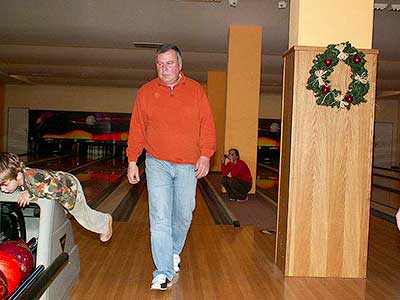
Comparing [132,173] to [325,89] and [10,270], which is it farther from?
[325,89]

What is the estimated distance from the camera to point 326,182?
12.8 feet

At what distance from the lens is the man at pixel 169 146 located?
11.3 ft

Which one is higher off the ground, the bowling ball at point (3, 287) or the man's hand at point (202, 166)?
the man's hand at point (202, 166)


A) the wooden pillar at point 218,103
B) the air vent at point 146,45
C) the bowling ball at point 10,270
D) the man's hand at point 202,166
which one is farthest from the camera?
the wooden pillar at point 218,103

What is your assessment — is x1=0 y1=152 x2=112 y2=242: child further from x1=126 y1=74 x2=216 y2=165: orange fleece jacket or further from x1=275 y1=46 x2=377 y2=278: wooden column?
x1=275 y1=46 x2=377 y2=278: wooden column

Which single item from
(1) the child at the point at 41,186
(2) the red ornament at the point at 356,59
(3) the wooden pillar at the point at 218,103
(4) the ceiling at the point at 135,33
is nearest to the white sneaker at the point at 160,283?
(1) the child at the point at 41,186

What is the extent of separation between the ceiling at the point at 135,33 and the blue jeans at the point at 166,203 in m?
4.66

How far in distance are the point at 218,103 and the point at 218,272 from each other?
11.3 meters

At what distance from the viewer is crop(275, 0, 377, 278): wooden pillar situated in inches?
153

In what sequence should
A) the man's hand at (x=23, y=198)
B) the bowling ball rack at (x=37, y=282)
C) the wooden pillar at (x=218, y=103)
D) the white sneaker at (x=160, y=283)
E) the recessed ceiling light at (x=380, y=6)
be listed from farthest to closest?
the wooden pillar at (x=218, y=103)
the recessed ceiling light at (x=380, y=6)
the white sneaker at (x=160, y=283)
the man's hand at (x=23, y=198)
the bowling ball rack at (x=37, y=282)

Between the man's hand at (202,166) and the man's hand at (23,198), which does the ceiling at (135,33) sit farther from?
the man's hand at (23,198)

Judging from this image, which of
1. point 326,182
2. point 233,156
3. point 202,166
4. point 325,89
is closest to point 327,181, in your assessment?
point 326,182

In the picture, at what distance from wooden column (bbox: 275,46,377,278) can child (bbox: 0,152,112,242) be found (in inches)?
57.5

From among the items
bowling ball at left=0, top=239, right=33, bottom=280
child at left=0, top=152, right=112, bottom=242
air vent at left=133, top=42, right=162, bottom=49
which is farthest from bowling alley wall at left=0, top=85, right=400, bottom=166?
bowling ball at left=0, top=239, right=33, bottom=280
